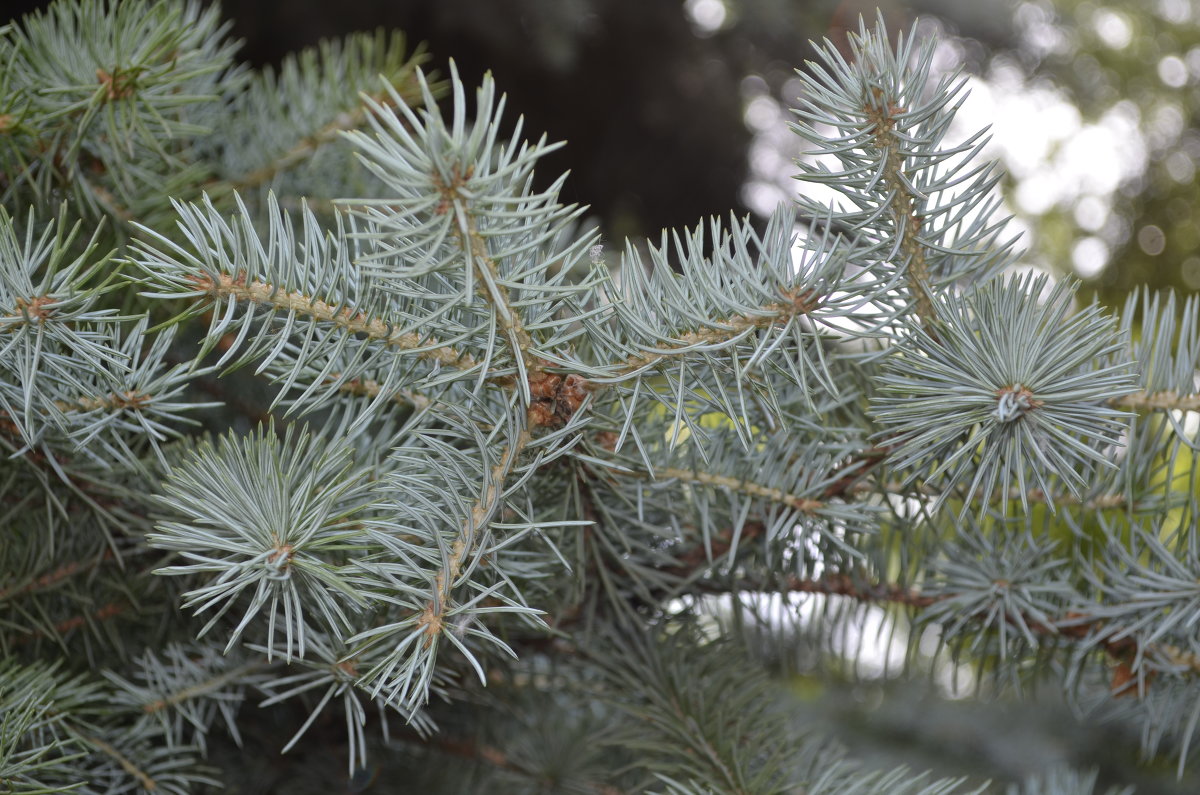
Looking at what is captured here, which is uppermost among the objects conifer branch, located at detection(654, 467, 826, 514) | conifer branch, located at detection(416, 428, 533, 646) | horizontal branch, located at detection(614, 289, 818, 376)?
horizontal branch, located at detection(614, 289, 818, 376)

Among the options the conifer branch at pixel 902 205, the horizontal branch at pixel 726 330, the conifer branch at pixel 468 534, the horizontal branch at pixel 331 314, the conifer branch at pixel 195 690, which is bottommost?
the conifer branch at pixel 195 690

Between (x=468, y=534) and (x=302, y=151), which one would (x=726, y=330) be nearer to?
(x=468, y=534)

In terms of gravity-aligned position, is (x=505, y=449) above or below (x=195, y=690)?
above

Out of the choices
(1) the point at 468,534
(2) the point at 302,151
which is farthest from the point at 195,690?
(2) the point at 302,151

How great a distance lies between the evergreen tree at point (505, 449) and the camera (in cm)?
20

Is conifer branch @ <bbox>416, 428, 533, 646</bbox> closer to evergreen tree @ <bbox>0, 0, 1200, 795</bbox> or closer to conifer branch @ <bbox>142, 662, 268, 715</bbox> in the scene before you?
evergreen tree @ <bbox>0, 0, 1200, 795</bbox>

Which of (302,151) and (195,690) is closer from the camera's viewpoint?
(195,690)

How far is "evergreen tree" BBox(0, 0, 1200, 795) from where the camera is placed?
203 millimetres

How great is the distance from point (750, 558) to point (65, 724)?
0.76ft

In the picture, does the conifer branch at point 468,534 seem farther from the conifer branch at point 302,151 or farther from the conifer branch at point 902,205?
the conifer branch at point 302,151

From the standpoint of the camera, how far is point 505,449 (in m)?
0.22

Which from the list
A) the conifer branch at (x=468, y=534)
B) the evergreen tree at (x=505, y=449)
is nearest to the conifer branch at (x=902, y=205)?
the evergreen tree at (x=505, y=449)

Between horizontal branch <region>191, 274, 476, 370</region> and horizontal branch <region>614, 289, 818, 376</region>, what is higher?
horizontal branch <region>614, 289, 818, 376</region>

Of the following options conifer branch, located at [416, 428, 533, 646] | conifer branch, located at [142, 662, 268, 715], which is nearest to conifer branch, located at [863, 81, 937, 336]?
conifer branch, located at [416, 428, 533, 646]
